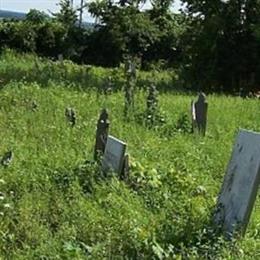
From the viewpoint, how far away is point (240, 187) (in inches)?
196

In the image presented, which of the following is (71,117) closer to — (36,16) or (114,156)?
(114,156)

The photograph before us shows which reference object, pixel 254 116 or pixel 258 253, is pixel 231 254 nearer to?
pixel 258 253

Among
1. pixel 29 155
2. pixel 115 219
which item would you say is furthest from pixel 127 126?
pixel 115 219

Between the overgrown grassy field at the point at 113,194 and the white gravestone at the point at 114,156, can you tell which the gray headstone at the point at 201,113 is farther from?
the white gravestone at the point at 114,156

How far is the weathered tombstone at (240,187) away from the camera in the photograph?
15.6 feet

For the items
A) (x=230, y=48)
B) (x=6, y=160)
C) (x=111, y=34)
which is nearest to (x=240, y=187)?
(x=6, y=160)

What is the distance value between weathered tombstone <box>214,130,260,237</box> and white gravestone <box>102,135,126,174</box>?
1.26m

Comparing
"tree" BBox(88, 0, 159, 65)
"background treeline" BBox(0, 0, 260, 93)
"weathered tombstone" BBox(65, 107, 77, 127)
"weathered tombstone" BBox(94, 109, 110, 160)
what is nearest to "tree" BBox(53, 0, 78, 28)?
"background treeline" BBox(0, 0, 260, 93)

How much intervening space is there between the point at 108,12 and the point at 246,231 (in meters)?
26.3

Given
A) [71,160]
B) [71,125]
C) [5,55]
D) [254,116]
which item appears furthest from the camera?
[5,55]

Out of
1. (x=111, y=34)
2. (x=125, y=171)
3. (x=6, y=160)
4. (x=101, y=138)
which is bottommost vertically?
(x=6, y=160)

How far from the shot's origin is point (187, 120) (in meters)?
9.55

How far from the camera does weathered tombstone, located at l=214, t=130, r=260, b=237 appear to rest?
4.77m

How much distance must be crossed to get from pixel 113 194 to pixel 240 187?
3.84 feet
